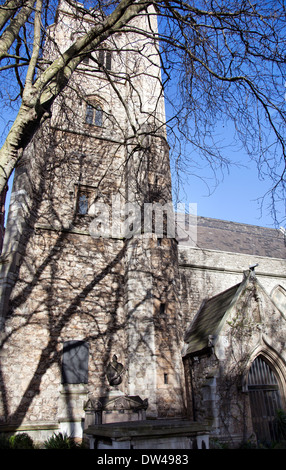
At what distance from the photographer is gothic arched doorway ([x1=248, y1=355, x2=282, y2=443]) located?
834 centimetres

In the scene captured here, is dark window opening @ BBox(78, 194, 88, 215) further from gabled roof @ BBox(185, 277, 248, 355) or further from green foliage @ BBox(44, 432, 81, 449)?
green foliage @ BBox(44, 432, 81, 449)

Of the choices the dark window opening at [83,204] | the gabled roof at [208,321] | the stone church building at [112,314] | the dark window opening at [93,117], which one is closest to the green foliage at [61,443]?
the stone church building at [112,314]

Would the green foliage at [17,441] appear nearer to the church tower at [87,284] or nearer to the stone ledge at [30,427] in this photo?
the stone ledge at [30,427]

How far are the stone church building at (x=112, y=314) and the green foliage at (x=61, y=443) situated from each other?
0.34m

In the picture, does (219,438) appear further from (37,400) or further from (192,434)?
(37,400)

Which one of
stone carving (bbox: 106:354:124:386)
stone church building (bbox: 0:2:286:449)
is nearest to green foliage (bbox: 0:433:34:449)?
stone church building (bbox: 0:2:286:449)

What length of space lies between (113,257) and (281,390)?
5.94 m

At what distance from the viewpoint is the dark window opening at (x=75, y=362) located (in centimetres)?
854

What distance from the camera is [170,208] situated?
11148 millimetres

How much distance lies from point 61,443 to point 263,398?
5.06 meters

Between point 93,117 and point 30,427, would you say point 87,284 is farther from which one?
point 93,117

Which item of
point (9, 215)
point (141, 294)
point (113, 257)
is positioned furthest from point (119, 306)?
point (9, 215)

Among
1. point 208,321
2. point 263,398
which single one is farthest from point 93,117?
point 263,398

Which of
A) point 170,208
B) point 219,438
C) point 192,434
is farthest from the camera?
point 170,208
